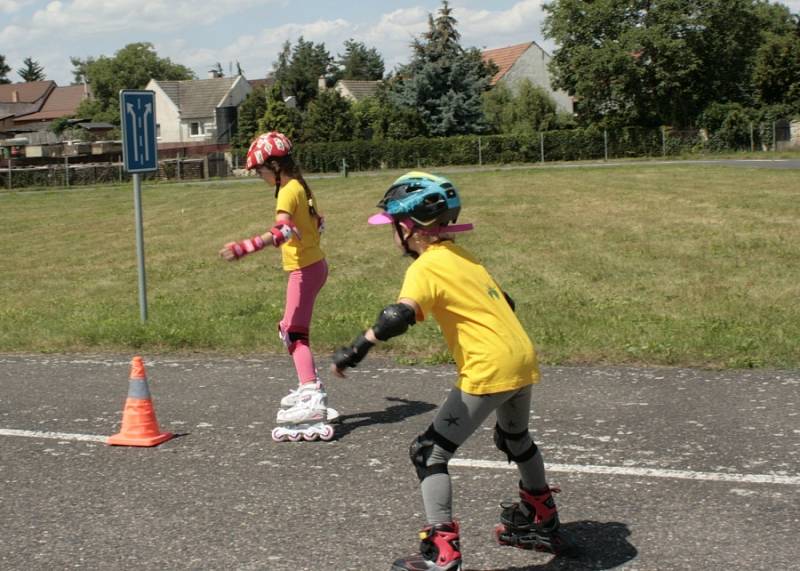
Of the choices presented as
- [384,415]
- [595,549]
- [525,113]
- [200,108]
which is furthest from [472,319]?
[200,108]

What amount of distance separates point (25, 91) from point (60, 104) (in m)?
7.75

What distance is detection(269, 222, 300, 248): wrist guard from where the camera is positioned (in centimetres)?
655

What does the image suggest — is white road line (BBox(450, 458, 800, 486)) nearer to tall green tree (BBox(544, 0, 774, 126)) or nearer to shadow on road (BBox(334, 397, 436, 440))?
shadow on road (BBox(334, 397, 436, 440))

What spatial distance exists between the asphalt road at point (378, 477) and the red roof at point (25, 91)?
137 meters

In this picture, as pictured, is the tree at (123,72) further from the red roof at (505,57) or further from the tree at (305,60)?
the red roof at (505,57)

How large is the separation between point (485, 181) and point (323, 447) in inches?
921

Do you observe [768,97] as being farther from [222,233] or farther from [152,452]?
[152,452]

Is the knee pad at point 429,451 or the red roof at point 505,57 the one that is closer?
the knee pad at point 429,451

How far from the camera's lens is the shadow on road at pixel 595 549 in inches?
184

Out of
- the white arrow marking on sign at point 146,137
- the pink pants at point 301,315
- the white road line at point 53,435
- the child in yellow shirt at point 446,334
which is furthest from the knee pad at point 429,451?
the white arrow marking on sign at point 146,137

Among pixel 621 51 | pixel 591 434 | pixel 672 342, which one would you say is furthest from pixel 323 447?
pixel 621 51

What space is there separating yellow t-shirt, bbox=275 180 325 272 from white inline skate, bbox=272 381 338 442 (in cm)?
86

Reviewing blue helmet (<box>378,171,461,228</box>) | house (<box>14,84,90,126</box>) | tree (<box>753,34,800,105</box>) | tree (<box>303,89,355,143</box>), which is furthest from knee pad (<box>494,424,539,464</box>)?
house (<box>14,84,90,126</box>)

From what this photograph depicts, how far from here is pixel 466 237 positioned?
18375 millimetres
